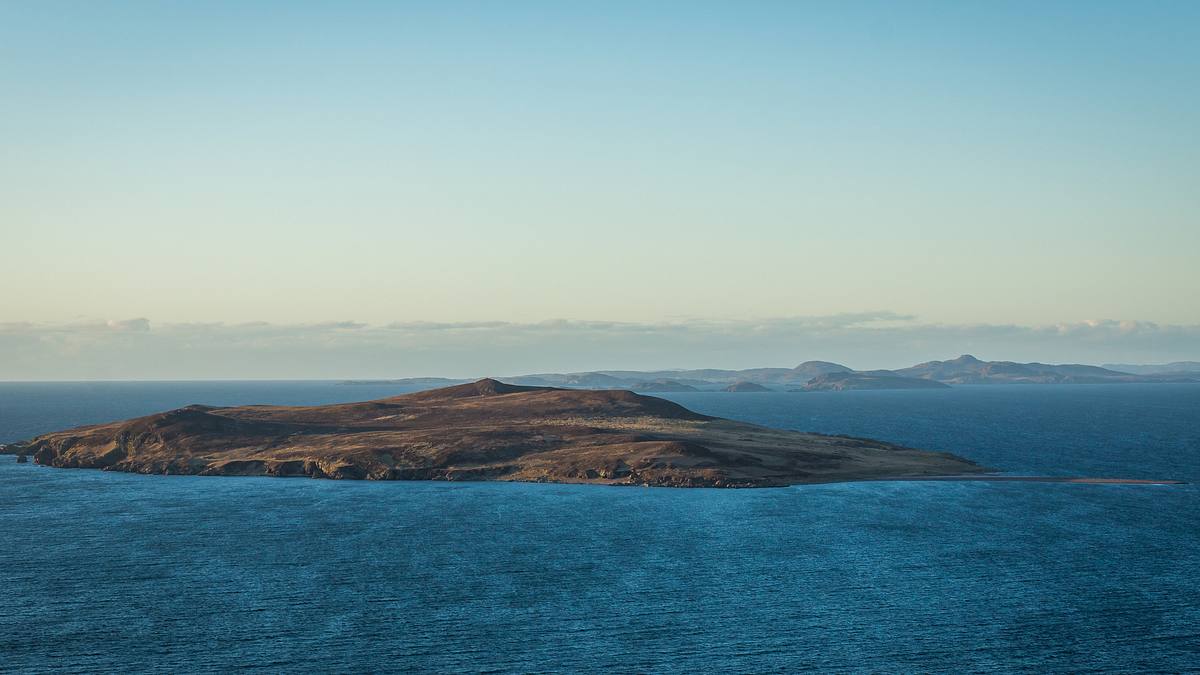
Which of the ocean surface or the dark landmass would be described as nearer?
the ocean surface

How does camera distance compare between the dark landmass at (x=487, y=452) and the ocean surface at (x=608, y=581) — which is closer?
the ocean surface at (x=608, y=581)

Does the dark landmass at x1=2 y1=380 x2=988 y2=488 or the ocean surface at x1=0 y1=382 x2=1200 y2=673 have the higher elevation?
the dark landmass at x1=2 y1=380 x2=988 y2=488

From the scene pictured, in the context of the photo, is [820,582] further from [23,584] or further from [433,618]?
[23,584]

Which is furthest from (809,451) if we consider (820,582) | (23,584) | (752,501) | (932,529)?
(23,584)

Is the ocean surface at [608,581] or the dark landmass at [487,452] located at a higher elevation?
the dark landmass at [487,452]

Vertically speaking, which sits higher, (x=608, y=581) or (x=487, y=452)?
(x=487, y=452)

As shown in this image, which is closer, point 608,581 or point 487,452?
point 608,581
